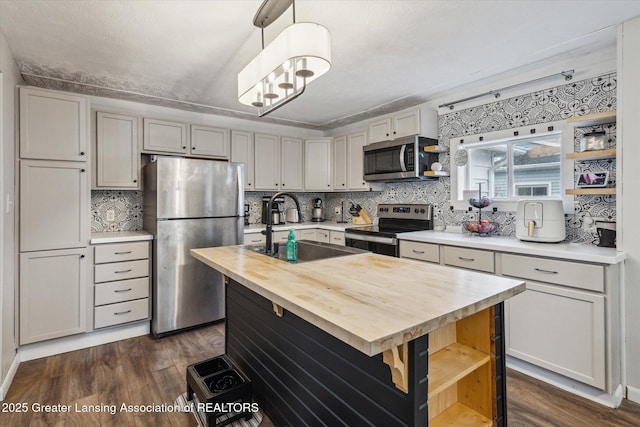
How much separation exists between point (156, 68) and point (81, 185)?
3.99ft

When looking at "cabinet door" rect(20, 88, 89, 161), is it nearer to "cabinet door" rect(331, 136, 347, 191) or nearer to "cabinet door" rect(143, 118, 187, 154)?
"cabinet door" rect(143, 118, 187, 154)

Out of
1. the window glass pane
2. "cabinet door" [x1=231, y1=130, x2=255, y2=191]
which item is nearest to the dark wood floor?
the window glass pane

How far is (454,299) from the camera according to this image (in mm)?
1172

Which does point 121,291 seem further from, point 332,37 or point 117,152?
point 332,37

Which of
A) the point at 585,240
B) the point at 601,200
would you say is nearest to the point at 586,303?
the point at 585,240

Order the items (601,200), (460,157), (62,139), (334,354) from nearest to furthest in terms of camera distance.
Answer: (334,354)
(601,200)
(62,139)
(460,157)

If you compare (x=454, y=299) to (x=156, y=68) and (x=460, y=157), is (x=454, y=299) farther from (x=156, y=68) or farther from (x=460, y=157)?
(x=156, y=68)

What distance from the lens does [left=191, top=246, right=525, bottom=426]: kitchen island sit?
1.04 metres

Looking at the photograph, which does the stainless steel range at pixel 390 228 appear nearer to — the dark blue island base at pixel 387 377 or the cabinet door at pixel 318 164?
the cabinet door at pixel 318 164

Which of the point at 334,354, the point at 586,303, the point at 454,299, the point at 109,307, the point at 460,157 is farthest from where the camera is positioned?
the point at 460,157

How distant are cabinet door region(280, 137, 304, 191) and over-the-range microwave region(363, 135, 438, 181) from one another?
44.9 inches

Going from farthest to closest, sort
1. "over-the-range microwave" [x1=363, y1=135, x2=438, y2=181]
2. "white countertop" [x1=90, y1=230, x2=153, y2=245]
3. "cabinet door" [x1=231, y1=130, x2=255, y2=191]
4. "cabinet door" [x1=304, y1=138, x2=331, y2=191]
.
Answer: "cabinet door" [x1=304, y1=138, x2=331, y2=191], "cabinet door" [x1=231, y1=130, x2=255, y2=191], "over-the-range microwave" [x1=363, y1=135, x2=438, y2=181], "white countertop" [x1=90, y1=230, x2=153, y2=245]

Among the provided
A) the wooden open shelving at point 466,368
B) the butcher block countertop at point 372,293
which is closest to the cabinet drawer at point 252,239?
the butcher block countertop at point 372,293

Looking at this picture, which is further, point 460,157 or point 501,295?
point 460,157
